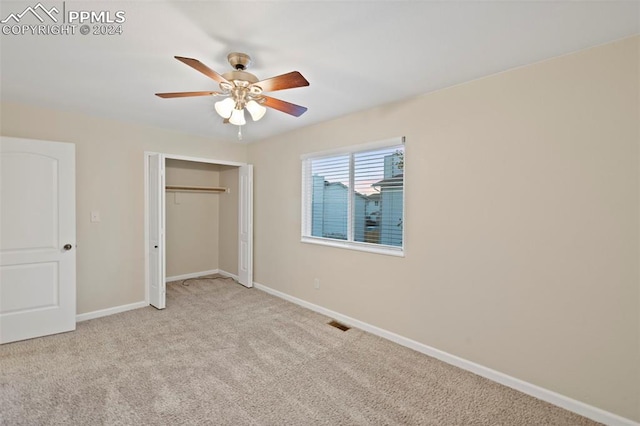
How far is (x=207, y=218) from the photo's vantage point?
5.75 meters

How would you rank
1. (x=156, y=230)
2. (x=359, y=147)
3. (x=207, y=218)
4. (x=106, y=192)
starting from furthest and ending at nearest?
(x=207, y=218)
(x=156, y=230)
(x=106, y=192)
(x=359, y=147)

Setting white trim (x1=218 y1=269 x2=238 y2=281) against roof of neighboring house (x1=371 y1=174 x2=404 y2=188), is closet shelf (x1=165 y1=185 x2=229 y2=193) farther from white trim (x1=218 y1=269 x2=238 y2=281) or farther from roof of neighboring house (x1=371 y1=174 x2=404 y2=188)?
roof of neighboring house (x1=371 y1=174 x2=404 y2=188)

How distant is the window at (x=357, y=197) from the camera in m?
3.15

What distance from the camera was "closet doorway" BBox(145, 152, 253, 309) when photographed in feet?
16.1

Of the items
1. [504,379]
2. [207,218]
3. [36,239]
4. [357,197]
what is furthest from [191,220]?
[504,379]

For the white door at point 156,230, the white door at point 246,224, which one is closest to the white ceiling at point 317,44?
the white door at point 156,230

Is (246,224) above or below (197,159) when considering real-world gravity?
below

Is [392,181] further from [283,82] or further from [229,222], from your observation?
[229,222]

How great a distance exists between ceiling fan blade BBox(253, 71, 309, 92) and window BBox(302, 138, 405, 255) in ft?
4.76

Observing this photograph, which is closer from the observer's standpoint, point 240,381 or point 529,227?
point 529,227

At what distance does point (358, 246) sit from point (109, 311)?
3.23 m

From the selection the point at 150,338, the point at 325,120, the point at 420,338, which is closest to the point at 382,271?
the point at 420,338

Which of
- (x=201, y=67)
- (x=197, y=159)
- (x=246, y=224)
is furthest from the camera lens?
(x=246, y=224)

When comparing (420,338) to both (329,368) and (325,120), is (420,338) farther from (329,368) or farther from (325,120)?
(325,120)
